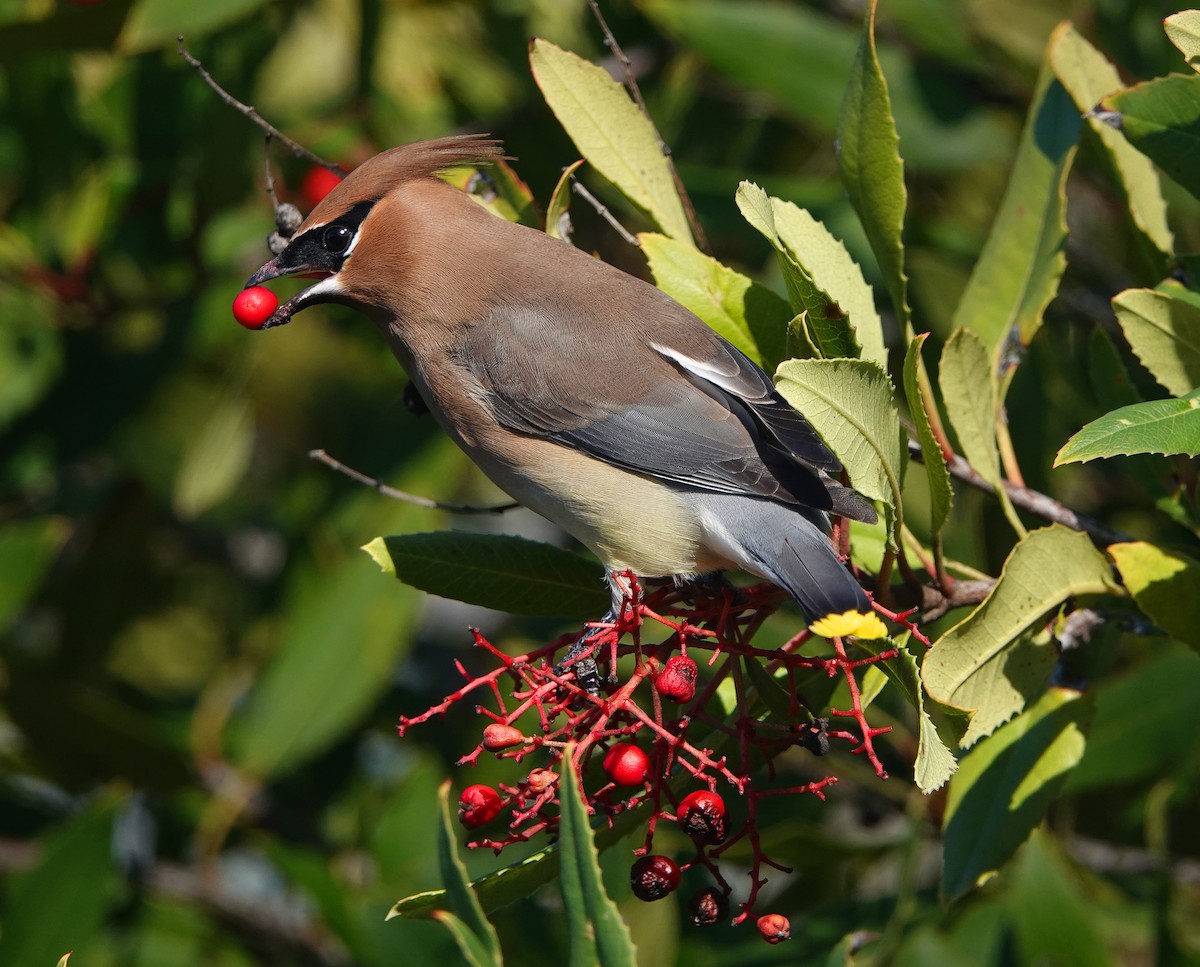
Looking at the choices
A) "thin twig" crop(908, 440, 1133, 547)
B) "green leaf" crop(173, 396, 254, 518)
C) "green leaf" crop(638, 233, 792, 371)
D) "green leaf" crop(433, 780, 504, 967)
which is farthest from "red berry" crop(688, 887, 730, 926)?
"green leaf" crop(173, 396, 254, 518)

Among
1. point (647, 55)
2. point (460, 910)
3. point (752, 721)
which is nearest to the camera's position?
point (460, 910)

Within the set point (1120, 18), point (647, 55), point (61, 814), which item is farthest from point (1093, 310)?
point (61, 814)

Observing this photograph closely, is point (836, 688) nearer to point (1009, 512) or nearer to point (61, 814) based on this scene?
point (1009, 512)

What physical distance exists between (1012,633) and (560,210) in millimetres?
1035

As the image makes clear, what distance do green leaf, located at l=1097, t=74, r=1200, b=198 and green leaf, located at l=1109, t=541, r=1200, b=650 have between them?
56cm

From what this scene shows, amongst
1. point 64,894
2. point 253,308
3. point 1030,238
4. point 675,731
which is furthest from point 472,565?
point 64,894

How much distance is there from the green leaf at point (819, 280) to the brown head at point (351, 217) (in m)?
0.67

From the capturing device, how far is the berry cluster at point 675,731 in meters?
1.88

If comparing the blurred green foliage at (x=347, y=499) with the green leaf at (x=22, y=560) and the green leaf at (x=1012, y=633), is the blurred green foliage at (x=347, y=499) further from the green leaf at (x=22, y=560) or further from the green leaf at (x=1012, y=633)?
the green leaf at (x=1012, y=633)

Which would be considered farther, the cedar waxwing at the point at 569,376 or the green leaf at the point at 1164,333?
the cedar waxwing at the point at 569,376

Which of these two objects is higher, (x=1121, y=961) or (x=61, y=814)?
(x=61, y=814)

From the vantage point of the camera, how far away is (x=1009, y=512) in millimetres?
2127

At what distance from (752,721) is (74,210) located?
2.49 meters

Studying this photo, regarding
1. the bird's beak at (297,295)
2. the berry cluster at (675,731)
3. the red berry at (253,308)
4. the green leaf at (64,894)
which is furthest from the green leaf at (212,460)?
the berry cluster at (675,731)
